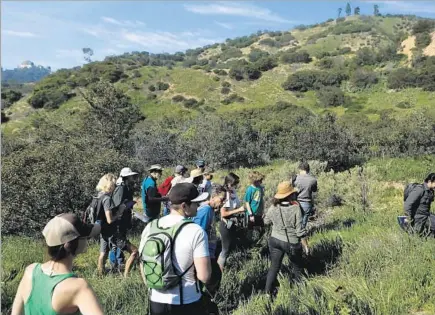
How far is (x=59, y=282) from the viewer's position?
2.27m

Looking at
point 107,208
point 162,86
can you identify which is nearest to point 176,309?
point 107,208

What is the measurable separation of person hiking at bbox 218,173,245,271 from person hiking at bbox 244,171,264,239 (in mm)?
325

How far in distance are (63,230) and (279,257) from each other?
3079 mm

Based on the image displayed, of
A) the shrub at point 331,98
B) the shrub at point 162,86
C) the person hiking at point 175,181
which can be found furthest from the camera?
the shrub at point 162,86

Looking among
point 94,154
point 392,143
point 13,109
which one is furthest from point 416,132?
point 13,109

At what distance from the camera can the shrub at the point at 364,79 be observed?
211ft

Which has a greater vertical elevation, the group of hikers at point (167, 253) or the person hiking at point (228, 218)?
the group of hikers at point (167, 253)

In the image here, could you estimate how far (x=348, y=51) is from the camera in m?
88.2

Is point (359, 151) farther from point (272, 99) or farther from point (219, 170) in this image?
point (272, 99)

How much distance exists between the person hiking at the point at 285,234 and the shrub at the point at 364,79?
63.3m

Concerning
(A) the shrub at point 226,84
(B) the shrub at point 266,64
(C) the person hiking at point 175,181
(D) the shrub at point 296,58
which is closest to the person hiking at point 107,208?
(C) the person hiking at point 175,181

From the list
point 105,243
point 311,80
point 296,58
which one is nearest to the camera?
point 105,243

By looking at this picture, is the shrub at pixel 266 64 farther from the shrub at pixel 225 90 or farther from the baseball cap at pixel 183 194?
the baseball cap at pixel 183 194

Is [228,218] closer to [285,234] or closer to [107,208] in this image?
[285,234]
